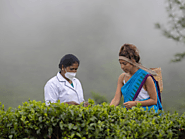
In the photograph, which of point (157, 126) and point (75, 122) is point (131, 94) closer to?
point (157, 126)

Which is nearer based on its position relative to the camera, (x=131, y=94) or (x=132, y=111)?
(x=132, y=111)

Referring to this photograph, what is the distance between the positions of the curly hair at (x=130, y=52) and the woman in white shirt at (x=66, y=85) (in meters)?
0.98

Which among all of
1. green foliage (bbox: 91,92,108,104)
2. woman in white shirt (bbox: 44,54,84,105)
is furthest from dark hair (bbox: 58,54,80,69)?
green foliage (bbox: 91,92,108,104)

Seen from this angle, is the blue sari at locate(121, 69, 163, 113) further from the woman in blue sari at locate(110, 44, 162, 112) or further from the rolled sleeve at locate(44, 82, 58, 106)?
the rolled sleeve at locate(44, 82, 58, 106)

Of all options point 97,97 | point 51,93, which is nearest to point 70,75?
point 51,93

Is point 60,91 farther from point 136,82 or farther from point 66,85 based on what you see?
point 136,82

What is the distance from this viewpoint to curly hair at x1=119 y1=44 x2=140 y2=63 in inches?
142

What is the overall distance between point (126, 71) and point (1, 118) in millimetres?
2308

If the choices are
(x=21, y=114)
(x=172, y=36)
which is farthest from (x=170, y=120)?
(x=172, y=36)

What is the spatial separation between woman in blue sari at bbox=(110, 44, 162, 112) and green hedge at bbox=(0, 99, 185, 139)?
779 millimetres

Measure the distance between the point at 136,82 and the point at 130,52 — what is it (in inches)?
22.9

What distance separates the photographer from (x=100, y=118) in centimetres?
271

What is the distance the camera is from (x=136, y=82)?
3.64 m

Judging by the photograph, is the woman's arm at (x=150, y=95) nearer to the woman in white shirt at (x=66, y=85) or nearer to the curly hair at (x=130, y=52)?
the curly hair at (x=130, y=52)
